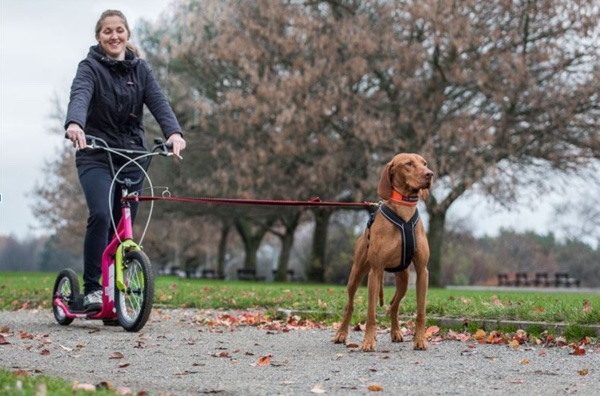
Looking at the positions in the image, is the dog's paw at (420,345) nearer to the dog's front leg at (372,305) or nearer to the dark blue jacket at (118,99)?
the dog's front leg at (372,305)

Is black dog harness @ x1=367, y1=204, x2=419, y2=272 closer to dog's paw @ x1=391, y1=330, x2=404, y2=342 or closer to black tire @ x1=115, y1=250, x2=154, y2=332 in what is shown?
dog's paw @ x1=391, y1=330, x2=404, y2=342

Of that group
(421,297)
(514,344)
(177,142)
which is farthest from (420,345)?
(177,142)

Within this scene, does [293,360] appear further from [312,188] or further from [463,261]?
[463,261]

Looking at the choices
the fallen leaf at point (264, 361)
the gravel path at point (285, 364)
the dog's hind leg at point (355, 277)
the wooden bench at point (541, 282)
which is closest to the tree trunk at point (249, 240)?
the wooden bench at point (541, 282)

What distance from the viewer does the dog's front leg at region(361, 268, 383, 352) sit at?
6.24 meters

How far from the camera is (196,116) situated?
32.9m

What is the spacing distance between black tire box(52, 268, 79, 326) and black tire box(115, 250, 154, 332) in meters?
0.82

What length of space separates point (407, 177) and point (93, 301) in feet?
11.3

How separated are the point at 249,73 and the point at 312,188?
14.7ft

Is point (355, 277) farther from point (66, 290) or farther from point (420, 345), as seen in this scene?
point (66, 290)

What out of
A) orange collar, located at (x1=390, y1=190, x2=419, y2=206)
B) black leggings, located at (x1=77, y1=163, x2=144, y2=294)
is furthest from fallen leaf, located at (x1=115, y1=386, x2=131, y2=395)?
black leggings, located at (x1=77, y1=163, x2=144, y2=294)

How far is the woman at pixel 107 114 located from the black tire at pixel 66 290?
11.1 inches

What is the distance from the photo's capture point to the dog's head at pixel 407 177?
613cm

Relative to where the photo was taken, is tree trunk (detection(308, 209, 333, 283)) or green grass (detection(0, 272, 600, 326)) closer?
green grass (detection(0, 272, 600, 326))
